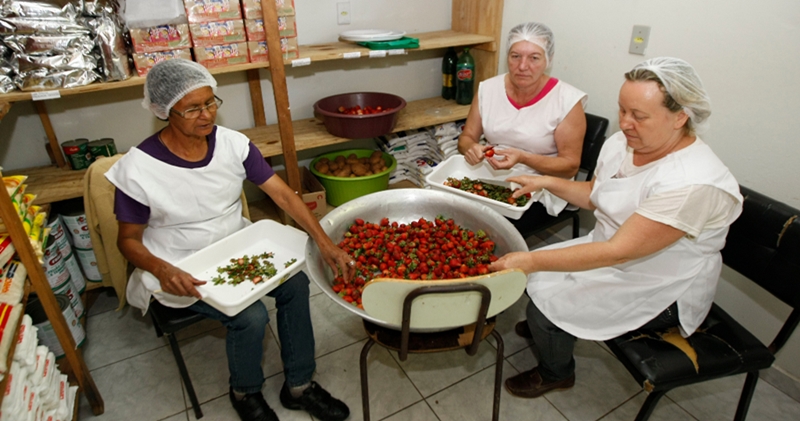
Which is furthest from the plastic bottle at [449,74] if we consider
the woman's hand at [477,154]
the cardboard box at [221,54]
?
the cardboard box at [221,54]

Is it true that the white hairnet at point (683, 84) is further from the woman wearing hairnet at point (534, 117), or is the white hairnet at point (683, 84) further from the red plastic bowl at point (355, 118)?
the red plastic bowl at point (355, 118)

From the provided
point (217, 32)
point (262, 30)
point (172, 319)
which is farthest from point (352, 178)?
point (172, 319)

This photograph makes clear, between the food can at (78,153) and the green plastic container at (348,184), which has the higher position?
the food can at (78,153)

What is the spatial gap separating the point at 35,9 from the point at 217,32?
700 mm

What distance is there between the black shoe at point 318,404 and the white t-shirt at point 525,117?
4.44 feet

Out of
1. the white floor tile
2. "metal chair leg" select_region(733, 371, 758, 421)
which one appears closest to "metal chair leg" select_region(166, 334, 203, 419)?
the white floor tile

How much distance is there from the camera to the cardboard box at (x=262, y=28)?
2271 mm

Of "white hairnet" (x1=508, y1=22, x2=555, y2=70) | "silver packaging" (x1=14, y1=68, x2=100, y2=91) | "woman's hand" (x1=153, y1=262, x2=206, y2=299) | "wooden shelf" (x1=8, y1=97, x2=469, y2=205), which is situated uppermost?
"white hairnet" (x1=508, y1=22, x2=555, y2=70)

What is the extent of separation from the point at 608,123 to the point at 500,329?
3.80ft

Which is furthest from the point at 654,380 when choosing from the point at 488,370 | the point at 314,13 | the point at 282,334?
the point at 314,13

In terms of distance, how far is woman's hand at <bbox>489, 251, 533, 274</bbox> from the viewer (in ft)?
4.46

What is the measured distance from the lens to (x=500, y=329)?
7.55 feet

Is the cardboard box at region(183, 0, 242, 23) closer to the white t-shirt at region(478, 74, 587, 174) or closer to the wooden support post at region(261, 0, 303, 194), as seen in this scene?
the wooden support post at region(261, 0, 303, 194)

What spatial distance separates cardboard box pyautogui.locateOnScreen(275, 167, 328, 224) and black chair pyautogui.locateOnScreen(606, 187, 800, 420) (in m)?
1.91
